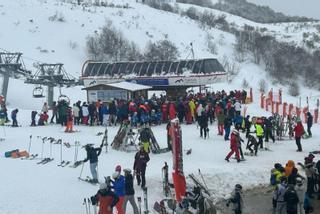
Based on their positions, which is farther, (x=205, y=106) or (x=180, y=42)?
(x=180, y=42)

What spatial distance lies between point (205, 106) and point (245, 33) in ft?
188

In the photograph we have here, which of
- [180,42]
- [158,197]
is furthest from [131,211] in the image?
[180,42]

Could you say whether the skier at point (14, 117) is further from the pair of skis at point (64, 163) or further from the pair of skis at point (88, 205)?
the pair of skis at point (88, 205)

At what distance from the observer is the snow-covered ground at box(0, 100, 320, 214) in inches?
563

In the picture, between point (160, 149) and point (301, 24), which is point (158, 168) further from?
point (301, 24)

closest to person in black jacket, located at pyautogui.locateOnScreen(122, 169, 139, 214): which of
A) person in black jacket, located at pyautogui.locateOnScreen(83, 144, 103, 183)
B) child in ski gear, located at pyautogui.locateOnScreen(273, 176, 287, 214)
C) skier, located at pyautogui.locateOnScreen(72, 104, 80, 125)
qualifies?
person in black jacket, located at pyautogui.locateOnScreen(83, 144, 103, 183)

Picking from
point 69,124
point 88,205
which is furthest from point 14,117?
point 88,205

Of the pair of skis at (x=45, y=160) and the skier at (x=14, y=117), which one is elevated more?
the skier at (x=14, y=117)

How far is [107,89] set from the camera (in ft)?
101

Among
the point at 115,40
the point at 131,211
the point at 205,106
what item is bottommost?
the point at 131,211

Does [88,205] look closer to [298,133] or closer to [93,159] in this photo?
[93,159]

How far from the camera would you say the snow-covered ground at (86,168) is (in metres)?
14.3

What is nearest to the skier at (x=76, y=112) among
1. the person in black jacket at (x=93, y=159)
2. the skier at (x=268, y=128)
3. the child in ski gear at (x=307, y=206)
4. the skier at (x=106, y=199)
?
the skier at (x=268, y=128)

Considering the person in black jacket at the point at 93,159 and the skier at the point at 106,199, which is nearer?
the skier at the point at 106,199
